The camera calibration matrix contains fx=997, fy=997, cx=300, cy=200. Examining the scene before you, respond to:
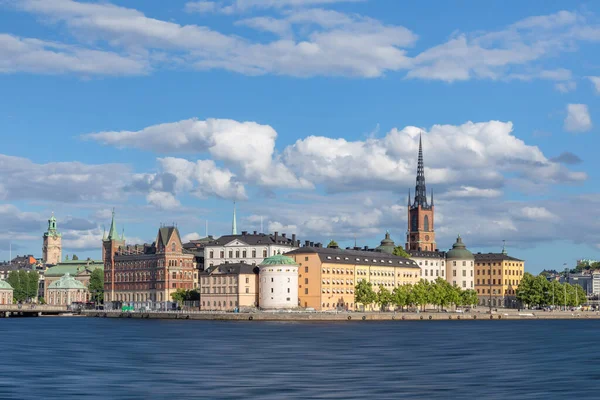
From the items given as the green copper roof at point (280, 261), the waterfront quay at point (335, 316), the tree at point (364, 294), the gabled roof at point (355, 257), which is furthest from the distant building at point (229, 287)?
the tree at point (364, 294)

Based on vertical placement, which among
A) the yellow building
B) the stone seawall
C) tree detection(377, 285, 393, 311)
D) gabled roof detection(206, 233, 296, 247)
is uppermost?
gabled roof detection(206, 233, 296, 247)

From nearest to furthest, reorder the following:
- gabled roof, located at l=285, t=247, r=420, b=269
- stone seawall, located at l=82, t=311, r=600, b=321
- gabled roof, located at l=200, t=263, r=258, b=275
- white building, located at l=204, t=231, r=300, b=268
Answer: stone seawall, located at l=82, t=311, r=600, b=321 < gabled roof, located at l=200, t=263, r=258, b=275 < gabled roof, located at l=285, t=247, r=420, b=269 < white building, located at l=204, t=231, r=300, b=268

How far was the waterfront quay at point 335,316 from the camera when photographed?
146500mm

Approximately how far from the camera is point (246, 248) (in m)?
181

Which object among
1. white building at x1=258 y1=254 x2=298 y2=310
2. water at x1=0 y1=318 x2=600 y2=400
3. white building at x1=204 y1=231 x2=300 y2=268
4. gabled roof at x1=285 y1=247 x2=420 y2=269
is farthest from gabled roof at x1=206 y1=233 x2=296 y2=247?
water at x1=0 y1=318 x2=600 y2=400

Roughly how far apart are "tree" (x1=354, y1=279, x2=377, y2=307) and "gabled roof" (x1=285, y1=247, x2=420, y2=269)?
5372 millimetres

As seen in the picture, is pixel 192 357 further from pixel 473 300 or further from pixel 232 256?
pixel 473 300

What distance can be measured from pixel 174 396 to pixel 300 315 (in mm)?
98911

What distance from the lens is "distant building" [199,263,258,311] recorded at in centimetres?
16475

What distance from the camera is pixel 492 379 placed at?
55.6m

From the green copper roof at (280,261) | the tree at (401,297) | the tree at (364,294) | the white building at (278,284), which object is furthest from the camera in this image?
the tree at (401,297)

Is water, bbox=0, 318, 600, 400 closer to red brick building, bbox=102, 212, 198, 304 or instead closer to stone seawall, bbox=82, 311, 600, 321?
stone seawall, bbox=82, 311, 600, 321

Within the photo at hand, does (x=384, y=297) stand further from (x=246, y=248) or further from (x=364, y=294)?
(x=246, y=248)

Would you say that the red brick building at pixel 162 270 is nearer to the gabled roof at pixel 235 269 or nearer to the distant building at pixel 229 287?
the distant building at pixel 229 287
